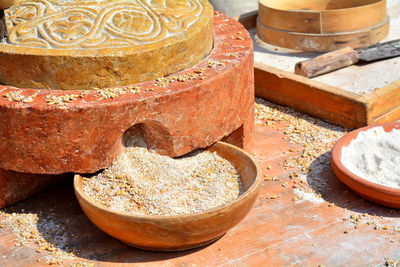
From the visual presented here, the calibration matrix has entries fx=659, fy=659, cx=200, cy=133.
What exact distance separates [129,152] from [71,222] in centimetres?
53

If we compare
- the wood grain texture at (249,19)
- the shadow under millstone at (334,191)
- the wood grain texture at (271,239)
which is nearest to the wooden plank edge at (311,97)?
the shadow under millstone at (334,191)

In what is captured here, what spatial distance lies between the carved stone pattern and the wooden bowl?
7.09ft

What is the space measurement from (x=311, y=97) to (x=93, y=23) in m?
1.89

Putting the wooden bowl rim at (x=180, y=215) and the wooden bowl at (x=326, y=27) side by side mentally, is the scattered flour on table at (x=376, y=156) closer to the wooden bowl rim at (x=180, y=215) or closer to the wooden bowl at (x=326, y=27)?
the wooden bowl rim at (x=180, y=215)

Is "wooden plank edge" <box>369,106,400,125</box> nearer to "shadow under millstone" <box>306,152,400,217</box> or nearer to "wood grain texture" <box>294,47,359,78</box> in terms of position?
"shadow under millstone" <box>306,152,400,217</box>

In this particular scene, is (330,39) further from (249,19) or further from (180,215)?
(180,215)

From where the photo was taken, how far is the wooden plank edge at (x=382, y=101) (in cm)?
457

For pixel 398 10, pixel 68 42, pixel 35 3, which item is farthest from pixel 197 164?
pixel 398 10

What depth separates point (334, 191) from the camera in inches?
156

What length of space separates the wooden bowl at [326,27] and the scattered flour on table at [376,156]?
188cm

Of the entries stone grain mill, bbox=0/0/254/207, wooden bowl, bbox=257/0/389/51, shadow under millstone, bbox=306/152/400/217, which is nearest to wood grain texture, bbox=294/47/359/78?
wooden bowl, bbox=257/0/389/51

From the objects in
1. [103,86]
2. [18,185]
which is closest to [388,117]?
[103,86]

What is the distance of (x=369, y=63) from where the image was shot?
559 centimetres

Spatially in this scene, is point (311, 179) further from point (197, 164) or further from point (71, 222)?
point (71, 222)
